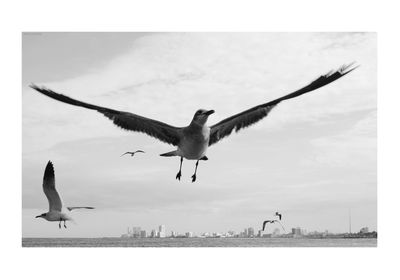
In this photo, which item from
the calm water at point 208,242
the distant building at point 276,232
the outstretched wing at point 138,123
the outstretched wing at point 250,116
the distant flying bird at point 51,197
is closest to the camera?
the outstretched wing at point 250,116

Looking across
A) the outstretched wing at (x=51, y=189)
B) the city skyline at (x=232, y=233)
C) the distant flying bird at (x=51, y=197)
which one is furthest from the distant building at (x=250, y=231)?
the outstretched wing at (x=51, y=189)

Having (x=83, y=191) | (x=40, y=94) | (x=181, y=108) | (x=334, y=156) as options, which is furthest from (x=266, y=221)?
(x=40, y=94)

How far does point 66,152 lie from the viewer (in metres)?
8.58

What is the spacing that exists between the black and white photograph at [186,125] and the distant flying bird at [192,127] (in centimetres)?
4

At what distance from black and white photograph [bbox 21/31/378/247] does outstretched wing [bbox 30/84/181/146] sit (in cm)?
4

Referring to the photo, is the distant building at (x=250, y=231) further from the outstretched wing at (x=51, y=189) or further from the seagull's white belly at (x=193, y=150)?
the outstretched wing at (x=51, y=189)

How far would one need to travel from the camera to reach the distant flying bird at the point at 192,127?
8148 mm

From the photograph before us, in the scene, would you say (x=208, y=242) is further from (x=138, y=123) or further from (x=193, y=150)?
(x=138, y=123)

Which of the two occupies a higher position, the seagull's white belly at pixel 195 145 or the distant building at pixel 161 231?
the seagull's white belly at pixel 195 145

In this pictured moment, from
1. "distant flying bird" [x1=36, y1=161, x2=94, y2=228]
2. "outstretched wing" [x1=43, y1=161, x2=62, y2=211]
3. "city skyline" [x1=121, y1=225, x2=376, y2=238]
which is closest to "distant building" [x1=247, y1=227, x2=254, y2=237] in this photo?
"city skyline" [x1=121, y1=225, x2=376, y2=238]

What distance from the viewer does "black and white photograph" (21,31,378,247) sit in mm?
8516

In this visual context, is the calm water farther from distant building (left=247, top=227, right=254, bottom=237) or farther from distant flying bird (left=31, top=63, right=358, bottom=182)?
distant flying bird (left=31, top=63, right=358, bottom=182)

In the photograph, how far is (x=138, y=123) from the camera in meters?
8.30

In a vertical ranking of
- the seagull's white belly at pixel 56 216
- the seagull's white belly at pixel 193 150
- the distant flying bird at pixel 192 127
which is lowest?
the seagull's white belly at pixel 56 216
